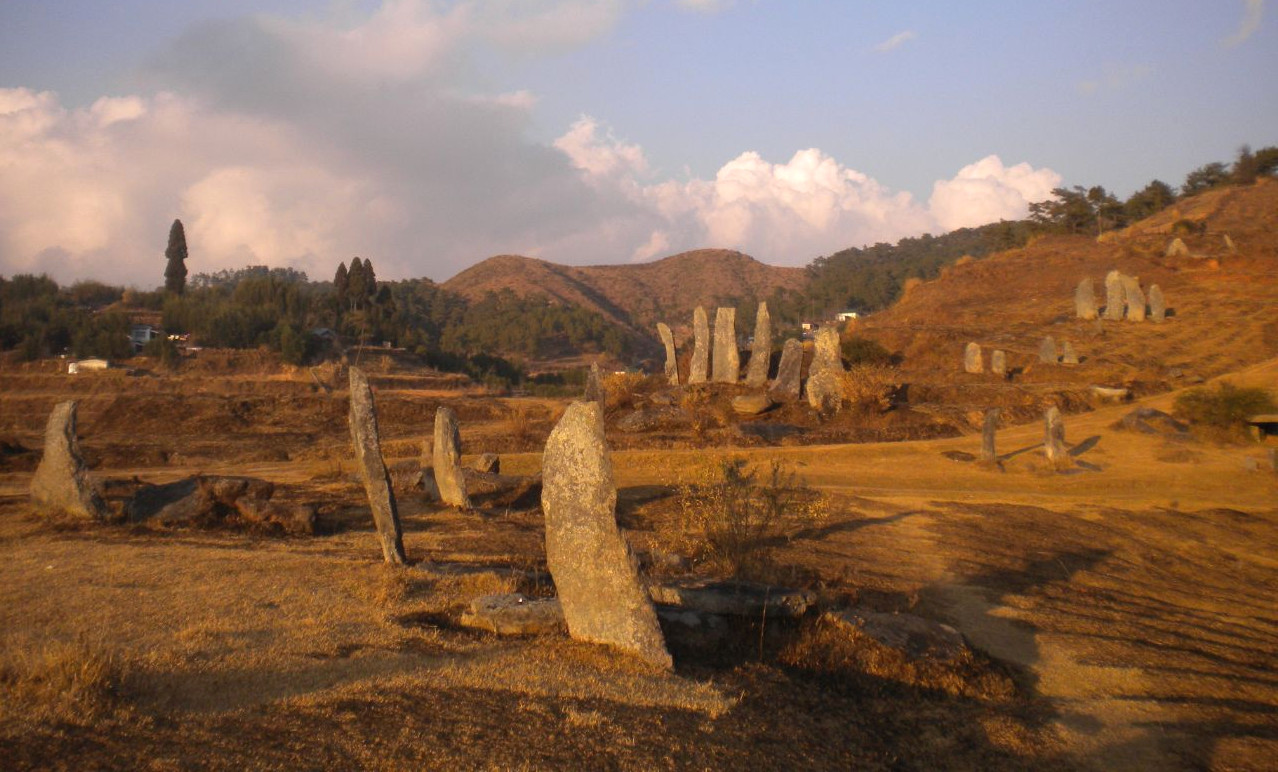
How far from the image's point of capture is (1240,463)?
20.1 m

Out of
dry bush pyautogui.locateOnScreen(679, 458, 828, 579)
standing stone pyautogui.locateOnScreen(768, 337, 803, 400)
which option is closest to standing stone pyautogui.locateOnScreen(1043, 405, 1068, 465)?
standing stone pyautogui.locateOnScreen(768, 337, 803, 400)

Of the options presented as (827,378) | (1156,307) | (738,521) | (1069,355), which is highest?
(1156,307)

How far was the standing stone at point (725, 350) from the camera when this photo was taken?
29812 mm

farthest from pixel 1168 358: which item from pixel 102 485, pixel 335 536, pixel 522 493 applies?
pixel 102 485

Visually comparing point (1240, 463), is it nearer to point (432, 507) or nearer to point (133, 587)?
point (432, 507)

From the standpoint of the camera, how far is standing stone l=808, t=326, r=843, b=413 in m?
25.6

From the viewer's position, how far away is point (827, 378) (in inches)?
1013

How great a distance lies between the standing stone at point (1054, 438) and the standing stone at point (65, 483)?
18.4 m

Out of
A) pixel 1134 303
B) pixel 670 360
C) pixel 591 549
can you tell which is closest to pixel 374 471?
pixel 591 549

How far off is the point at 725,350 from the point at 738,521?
20.0 meters

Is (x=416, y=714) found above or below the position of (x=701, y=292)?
below

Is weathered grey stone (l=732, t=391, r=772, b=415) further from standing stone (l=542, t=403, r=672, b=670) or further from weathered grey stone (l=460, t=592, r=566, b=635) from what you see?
standing stone (l=542, t=403, r=672, b=670)

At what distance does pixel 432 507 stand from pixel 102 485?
4.54m

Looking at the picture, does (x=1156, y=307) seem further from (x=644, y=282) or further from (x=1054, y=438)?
(x=644, y=282)
